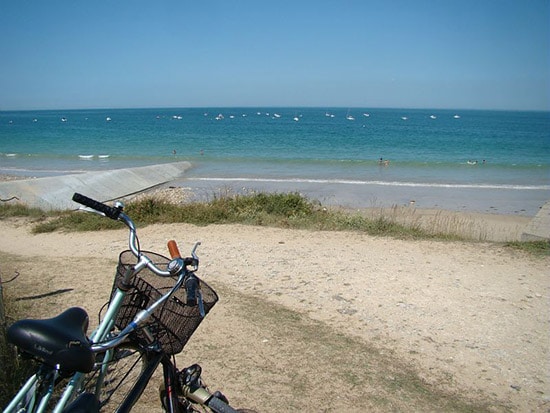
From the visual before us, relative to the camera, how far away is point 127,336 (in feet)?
7.04

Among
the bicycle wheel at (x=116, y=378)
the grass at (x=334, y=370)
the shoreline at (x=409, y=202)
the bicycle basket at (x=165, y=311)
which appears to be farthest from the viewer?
the shoreline at (x=409, y=202)

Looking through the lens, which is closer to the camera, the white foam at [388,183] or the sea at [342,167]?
the sea at [342,167]

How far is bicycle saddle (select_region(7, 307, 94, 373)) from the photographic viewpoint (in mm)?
1808

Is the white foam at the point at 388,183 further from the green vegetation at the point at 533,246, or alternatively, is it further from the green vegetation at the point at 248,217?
the green vegetation at the point at 533,246

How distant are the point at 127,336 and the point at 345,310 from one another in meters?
3.78

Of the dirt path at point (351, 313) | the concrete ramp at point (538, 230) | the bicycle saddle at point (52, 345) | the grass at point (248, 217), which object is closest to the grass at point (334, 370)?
the dirt path at point (351, 313)

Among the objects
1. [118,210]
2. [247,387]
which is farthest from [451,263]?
[118,210]

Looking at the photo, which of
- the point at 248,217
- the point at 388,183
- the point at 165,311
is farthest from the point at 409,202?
the point at 165,311

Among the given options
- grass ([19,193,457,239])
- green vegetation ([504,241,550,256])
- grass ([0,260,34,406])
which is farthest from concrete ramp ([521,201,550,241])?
grass ([0,260,34,406])

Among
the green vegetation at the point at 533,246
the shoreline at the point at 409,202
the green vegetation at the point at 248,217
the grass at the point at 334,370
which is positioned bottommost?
the shoreline at the point at 409,202

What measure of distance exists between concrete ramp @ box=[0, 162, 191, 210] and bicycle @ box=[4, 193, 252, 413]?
11.9 m

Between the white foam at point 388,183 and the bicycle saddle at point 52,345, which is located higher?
the bicycle saddle at point 52,345

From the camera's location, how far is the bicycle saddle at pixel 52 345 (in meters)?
1.81

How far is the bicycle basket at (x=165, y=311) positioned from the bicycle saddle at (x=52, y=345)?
1.14 feet
